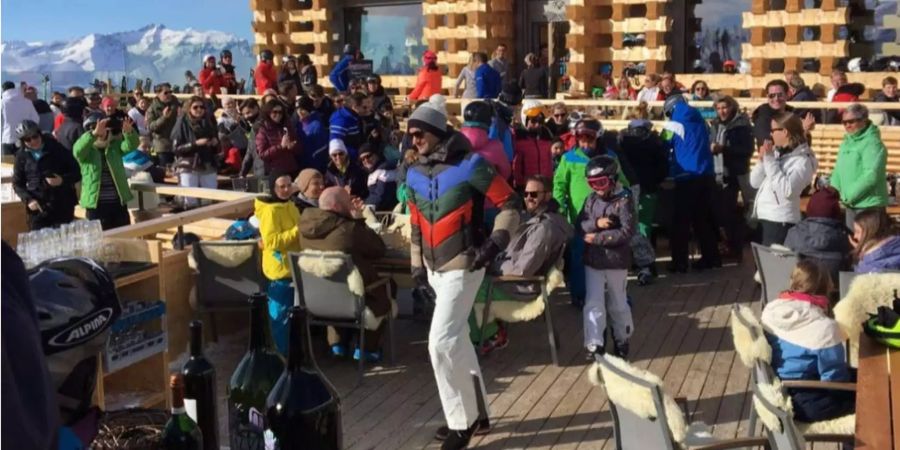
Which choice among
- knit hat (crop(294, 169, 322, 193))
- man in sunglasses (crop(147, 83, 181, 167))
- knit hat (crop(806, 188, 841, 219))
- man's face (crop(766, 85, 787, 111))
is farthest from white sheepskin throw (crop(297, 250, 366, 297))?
man in sunglasses (crop(147, 83, 181, 167))

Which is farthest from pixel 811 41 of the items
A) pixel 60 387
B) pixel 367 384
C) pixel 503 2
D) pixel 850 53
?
pixel 60 387

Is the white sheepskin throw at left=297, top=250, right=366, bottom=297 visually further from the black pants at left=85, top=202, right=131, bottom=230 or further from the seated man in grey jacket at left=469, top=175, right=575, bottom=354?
the black pants at left=85, top=202, right=131, bottom=230

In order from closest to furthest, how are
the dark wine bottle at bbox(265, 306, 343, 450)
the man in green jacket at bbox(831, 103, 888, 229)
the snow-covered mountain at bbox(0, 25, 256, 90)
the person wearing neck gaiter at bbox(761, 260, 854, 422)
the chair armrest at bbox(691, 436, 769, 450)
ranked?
the dark wine bottle at bbox(265, 306, 343, 450)
the chair armrest at bbox(691, 436, 769, 450)
the person wearing neck gaiter at bbox(761, 260, 854, 422)
the man in green jacket at bbox(831, 103, 888, 229)
the snow-covered mountain at bbox(0, 25, 256, 90)

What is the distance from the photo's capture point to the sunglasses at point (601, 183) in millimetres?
6750

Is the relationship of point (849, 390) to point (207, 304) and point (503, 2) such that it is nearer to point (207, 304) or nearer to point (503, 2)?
point (207, 304)

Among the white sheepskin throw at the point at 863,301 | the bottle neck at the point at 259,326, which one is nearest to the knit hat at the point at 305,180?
the white sheepskin throw at the point at 863,301

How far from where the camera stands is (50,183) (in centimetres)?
920

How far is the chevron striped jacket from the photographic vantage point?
5.23 m

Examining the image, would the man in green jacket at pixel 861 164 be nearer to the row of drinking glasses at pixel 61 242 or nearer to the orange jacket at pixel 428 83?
the row of drinking glasses at pixel 61 242

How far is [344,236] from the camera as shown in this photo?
677cm

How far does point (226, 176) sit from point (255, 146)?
287 cm

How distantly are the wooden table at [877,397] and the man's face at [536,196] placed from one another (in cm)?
298

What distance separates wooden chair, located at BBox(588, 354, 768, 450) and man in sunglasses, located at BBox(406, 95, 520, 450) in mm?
1390

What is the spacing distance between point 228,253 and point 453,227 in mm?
2438
